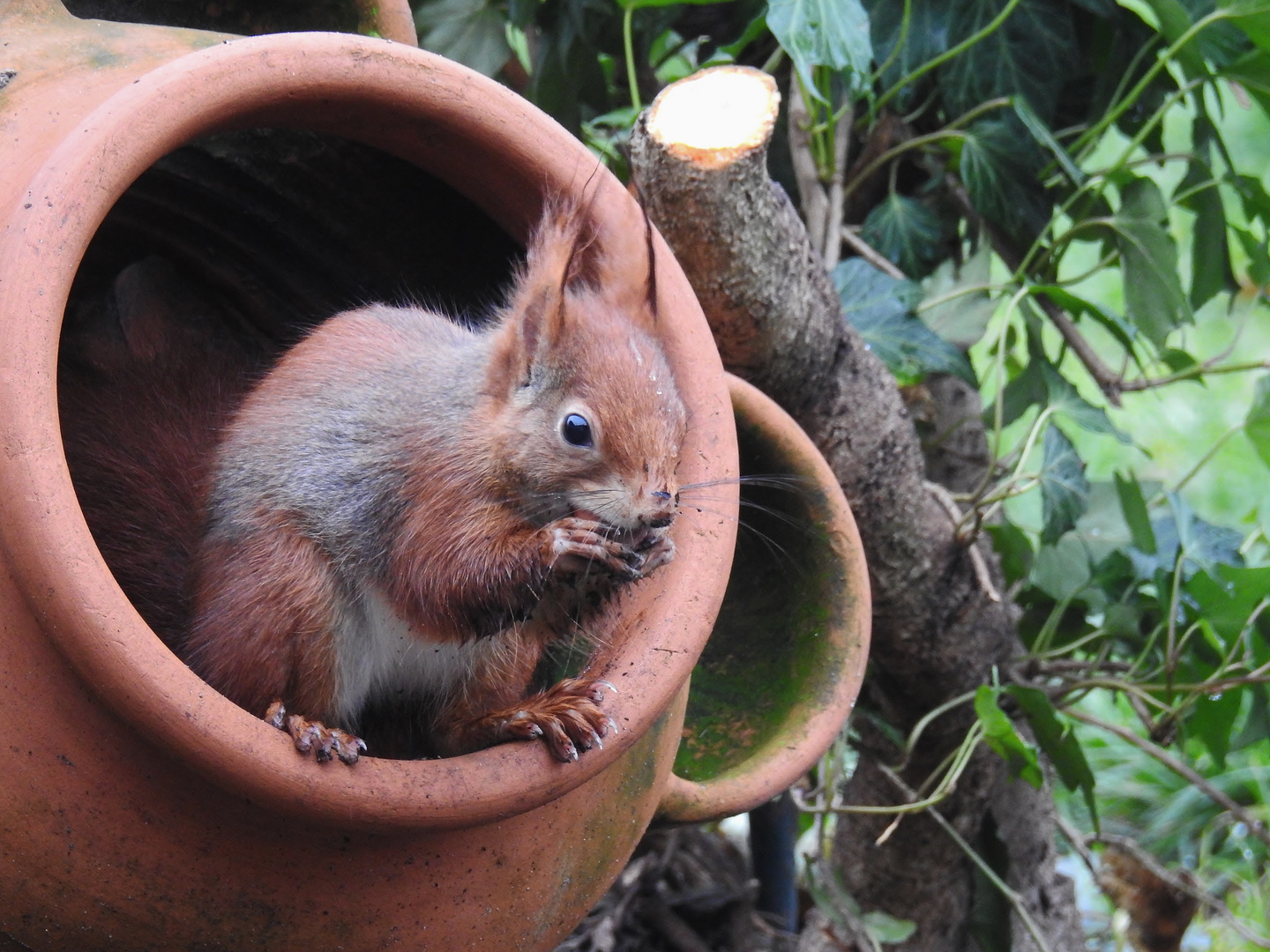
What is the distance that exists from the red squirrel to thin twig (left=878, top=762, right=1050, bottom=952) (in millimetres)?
838

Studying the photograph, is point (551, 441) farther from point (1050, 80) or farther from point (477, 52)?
point (1050, 80)

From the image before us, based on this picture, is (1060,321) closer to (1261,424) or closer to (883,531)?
(1261,424)

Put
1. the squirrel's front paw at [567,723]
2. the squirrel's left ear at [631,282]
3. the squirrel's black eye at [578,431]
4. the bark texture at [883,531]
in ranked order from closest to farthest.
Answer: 1. the squirrel's front paw at [567,723]
2. the squirrel's black eye at [578,431]
3. the squirrel's left ear at [631,282]
4. the bark texture at [883,531]

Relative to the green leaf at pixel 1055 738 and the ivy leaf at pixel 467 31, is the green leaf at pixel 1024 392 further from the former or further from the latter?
the ivy leaf at pixel 467 31

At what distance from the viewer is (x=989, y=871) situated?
1.93 meters

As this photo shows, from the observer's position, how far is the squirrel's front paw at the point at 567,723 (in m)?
0.99

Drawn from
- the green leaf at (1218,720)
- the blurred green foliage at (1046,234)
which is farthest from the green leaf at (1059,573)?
the green leaf at (1218,720)

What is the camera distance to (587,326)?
116 cm

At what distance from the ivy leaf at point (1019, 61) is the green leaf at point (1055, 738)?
3.05ft

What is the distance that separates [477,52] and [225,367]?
0.77 m

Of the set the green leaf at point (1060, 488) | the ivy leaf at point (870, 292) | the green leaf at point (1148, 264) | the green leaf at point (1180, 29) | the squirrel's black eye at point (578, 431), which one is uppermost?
the green leaf at point (1180, 29)

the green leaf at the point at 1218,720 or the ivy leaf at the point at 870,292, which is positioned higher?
the ivy leaf at the point at 870,292

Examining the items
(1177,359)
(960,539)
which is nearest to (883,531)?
(960,539)

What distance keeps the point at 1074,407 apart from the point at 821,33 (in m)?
0.70
